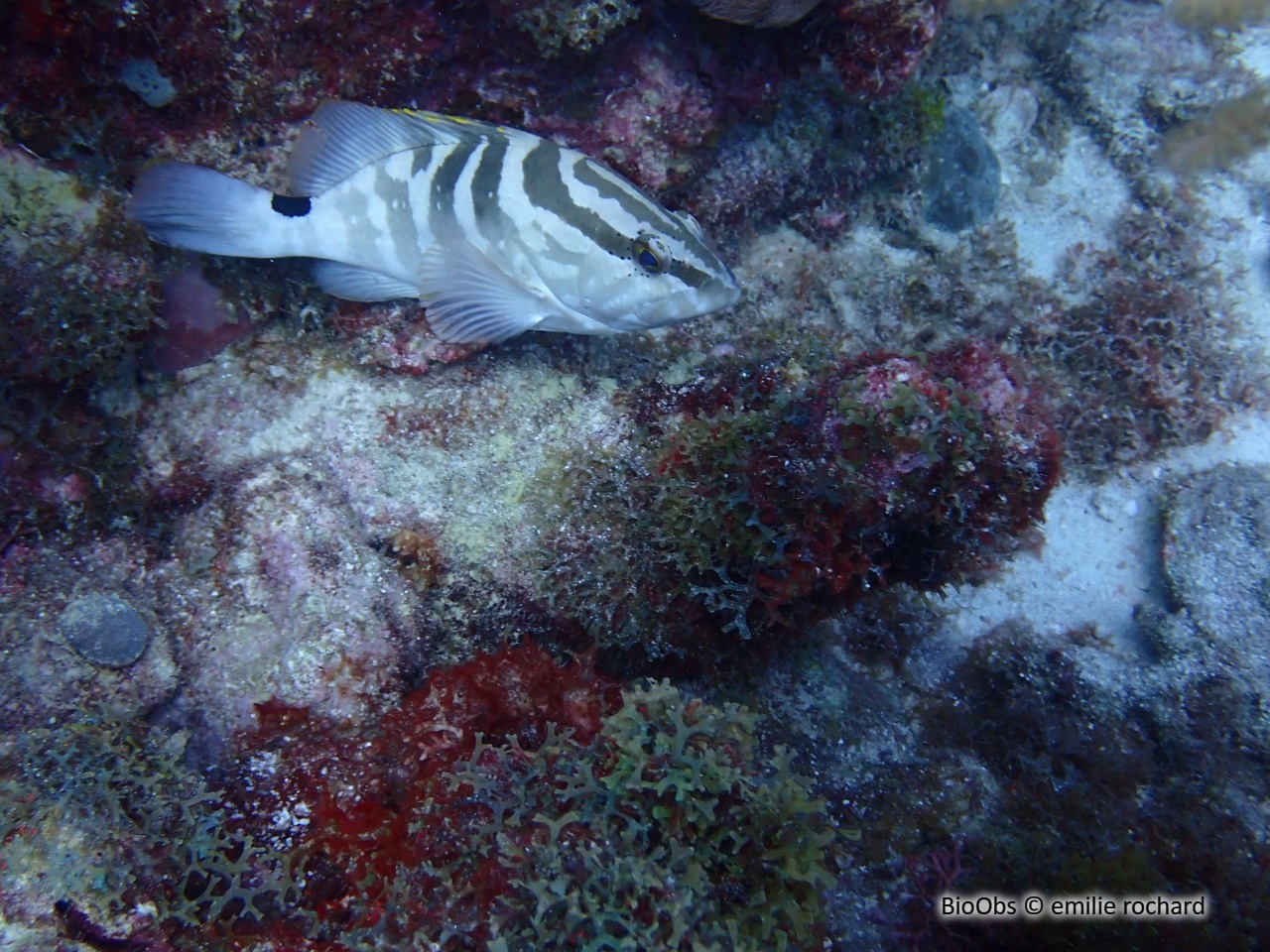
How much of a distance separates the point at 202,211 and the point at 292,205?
1.38ft

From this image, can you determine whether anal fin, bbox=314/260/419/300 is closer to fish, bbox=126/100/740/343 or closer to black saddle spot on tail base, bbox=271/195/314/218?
fish, bbox=126/100/740/343

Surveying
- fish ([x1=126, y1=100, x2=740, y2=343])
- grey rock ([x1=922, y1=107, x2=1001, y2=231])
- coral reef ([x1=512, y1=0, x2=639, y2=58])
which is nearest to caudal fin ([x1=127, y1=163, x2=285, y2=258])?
fish ([x1=126, y1=100, x2=740, y2=343])

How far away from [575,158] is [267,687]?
3052 mm

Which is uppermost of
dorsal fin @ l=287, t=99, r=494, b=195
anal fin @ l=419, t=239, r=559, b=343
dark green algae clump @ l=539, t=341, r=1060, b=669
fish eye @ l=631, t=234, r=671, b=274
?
dorsal fin @ l=287, t=99, r=494, b=195

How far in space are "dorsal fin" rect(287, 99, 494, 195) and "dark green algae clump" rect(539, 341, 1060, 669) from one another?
6.29ft

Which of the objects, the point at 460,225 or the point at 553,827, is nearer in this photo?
the point at 553,827

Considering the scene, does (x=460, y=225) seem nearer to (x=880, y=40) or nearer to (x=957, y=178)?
(x=880, y=40)

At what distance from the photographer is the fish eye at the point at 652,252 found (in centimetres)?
332

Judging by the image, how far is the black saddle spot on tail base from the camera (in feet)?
11.7

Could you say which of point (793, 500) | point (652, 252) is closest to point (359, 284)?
point (652, 252)

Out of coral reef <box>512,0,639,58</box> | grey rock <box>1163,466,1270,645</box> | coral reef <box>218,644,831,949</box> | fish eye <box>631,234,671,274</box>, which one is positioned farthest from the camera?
grey rock <box>1163,466,1270,645</box>

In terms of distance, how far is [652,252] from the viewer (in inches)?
130

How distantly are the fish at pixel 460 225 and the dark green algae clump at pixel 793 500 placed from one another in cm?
74

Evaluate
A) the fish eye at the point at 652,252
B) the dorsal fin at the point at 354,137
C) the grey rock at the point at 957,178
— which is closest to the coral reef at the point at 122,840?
the dorsal fin at the point at 354,137
